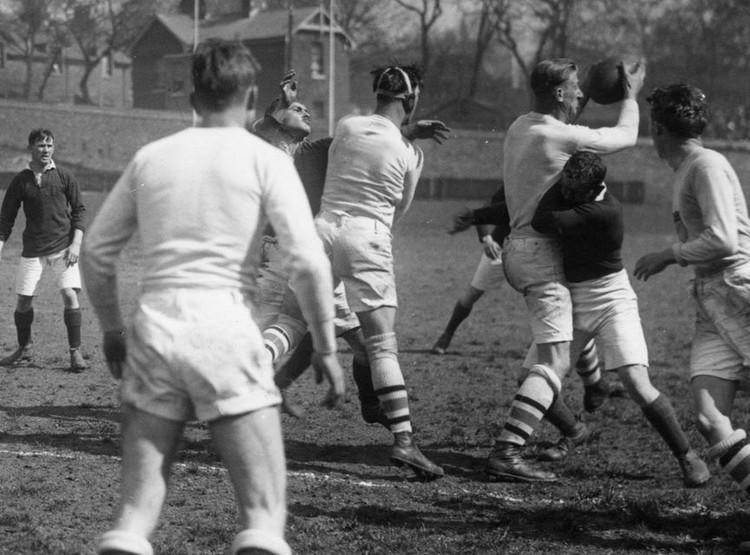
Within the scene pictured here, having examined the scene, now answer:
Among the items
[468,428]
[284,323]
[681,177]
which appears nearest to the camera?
[681,177]

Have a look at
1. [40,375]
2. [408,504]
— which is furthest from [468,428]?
[40,375]

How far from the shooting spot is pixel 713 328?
4812 millimetres

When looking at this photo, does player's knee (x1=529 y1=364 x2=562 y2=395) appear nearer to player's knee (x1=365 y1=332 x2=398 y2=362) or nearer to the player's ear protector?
player's knee (x1=365 y1=332 x2=398 y2=362)

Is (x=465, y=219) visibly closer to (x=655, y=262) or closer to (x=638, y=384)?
(x=638, y=384)

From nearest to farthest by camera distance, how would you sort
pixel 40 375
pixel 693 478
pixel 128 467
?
pixel 128 467 → pixel 693 478 → pixel 40 375

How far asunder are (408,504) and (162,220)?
8.34 feet

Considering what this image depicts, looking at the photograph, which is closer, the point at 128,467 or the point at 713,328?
the point at 128,467

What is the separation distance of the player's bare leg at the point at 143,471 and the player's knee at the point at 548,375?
2852 mm

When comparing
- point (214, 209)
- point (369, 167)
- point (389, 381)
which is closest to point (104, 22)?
point (369, 167)

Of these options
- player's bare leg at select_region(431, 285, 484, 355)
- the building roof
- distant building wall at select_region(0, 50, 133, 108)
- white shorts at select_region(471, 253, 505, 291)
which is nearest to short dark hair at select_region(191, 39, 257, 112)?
white shorts at select_region(471, 253, 505, 291)

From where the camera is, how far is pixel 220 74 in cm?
328

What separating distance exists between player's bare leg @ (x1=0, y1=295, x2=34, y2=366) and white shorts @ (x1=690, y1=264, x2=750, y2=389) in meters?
6.06

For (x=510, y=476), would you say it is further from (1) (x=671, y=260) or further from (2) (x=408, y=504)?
(1) (x=671, y=260)

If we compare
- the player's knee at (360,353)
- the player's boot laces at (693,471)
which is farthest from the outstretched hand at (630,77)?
the player's knee at (360,353)
